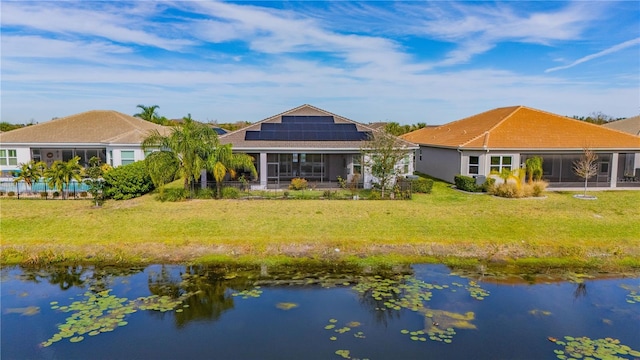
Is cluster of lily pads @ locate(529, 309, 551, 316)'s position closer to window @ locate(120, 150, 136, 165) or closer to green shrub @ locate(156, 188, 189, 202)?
green shrub @ locate(156, 188, 189, 202)

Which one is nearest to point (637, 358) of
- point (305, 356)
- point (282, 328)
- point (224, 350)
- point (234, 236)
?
point (305, 356)

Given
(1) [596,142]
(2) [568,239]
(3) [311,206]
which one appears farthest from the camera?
(1) [596,142]

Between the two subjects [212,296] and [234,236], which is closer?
[212,296]

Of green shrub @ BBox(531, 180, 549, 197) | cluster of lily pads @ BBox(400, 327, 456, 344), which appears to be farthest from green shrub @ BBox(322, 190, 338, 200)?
cluster of lily pads @ BBox(400, 327, 456, 344)

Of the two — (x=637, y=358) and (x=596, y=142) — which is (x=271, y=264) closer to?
(x=637, y=358)

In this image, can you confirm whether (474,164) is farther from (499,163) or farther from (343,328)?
(343,328)

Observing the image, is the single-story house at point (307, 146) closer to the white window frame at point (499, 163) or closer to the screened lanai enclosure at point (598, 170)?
the white window frame at point (499, 163)
